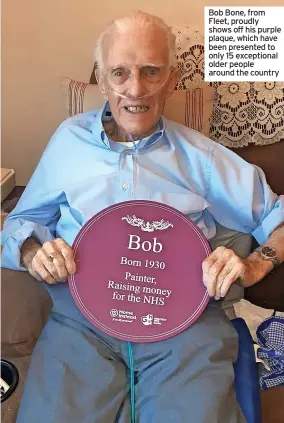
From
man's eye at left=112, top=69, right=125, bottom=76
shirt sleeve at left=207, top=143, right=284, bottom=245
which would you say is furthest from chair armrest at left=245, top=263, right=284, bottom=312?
man's eye at left=112, top=69, right=125, bottom=76

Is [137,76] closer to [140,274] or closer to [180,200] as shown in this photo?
[180,200]

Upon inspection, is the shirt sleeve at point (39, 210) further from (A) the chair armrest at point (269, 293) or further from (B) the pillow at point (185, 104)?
(A) the chair armrest at point (269, 293)

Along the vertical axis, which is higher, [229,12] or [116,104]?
[229,12]

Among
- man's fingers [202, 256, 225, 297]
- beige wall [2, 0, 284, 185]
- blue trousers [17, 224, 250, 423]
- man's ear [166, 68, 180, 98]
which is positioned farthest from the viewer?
beige wall [2, 0, 284, 185]

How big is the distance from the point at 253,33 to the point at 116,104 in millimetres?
362

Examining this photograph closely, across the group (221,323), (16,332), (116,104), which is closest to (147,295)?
(221,323)

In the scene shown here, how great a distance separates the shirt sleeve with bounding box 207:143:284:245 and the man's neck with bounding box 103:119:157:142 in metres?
0.18

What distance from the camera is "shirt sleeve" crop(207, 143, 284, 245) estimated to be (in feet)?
4.42

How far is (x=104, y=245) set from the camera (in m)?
1.17

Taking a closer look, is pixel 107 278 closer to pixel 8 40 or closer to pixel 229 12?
pixel 229 12

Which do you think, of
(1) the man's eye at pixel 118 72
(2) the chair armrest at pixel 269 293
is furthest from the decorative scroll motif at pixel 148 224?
(2) the chair armrest at pixel 269 293

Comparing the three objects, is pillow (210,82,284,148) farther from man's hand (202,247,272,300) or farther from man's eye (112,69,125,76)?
man's hand (202,247,272,300)

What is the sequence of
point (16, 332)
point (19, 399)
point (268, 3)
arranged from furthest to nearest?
point (268, 3) → point (16, 332) → point (19, 399)

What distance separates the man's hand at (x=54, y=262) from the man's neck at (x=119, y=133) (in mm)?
329
